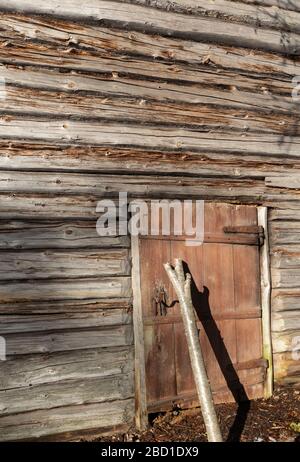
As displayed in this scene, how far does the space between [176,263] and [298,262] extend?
163 cm

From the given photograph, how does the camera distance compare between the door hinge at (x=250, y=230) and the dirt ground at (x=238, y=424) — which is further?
the door hinge at (x=250, y=230)

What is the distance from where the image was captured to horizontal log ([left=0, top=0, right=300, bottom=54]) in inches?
197

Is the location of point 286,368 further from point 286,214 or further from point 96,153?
point 96,153

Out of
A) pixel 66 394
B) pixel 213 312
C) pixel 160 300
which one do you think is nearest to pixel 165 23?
pixel 160 300

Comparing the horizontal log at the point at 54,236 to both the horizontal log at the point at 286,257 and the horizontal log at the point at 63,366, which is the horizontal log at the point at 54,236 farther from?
the horizontal log at the point at 286,257

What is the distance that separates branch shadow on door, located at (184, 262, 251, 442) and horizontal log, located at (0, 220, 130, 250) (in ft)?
3.10

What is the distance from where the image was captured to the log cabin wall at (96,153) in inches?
189

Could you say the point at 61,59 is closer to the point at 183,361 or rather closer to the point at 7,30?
the point at 7,30

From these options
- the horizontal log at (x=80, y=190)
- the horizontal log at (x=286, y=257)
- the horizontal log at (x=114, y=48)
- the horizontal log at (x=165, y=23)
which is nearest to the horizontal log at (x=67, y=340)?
the horizontal log at (x=80, y=190)

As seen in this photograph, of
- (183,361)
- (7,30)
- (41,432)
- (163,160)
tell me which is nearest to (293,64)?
(163,160)

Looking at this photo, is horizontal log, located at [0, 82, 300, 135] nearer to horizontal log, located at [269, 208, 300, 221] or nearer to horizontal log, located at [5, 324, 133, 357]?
horizontal log, located at [269, 208, 300, 221]

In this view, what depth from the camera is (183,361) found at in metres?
5.33

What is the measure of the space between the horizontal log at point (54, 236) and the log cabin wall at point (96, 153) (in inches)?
0.4

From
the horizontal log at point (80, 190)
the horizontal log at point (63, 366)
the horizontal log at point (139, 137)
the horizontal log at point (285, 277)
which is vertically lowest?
the horizontal log at point (63, 366)
